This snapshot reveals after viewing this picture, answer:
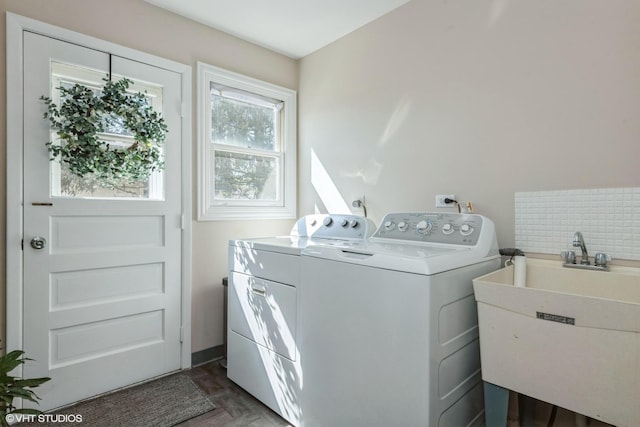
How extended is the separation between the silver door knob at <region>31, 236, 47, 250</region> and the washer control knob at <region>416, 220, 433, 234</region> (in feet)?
6.67

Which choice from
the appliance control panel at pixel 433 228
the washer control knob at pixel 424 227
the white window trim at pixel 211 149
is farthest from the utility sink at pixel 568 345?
the white window trim at pixel 211 149

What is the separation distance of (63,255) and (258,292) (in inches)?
44.1

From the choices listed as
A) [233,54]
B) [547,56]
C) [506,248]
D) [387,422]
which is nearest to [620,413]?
[387,422]

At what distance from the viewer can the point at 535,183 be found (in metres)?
1.67

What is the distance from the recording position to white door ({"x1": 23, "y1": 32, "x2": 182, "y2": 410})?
1811 mm

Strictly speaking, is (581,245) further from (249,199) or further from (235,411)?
(249,199)

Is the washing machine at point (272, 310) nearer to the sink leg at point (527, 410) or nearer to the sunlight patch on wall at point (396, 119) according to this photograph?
the sunlight patch on wall at point (396, 119)

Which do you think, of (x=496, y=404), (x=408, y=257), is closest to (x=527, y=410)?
(x=496, y=404)

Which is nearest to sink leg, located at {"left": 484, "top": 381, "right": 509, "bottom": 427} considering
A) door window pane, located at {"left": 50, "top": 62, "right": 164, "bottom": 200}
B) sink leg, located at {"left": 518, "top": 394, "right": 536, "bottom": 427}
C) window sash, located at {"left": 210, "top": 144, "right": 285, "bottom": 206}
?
sink leg, located at {"left": 518, "top": 394, "right": 536, "bottom": 427}

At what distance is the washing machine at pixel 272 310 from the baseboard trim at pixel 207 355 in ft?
1.15

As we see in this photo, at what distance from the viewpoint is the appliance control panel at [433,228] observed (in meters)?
1.61

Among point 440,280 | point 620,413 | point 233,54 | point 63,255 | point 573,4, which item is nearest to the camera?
point 620,413

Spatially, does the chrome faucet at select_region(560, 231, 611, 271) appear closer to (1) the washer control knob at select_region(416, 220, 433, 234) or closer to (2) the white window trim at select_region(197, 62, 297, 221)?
(1) the washer control knob at select_region(416, 220, 433, 234)

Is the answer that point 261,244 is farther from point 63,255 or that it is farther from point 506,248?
point 506,248
